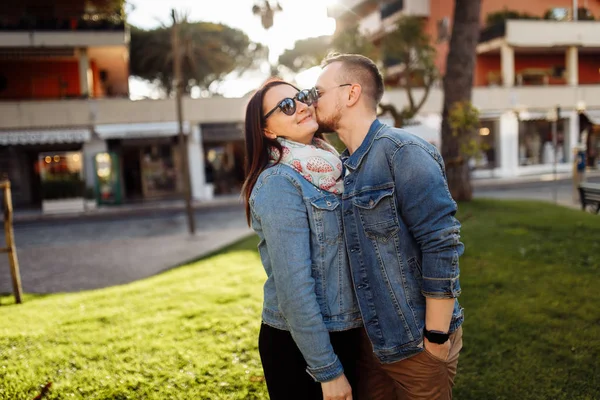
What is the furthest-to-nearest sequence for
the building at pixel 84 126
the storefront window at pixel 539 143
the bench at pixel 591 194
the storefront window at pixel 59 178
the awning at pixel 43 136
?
1. the storefront window at pixel 539 143
2. the building at pixel 84 126
3. the awning at pixel 43 136
4. the storefront window at pixel 59 178
5. the bench at pixel 591 194

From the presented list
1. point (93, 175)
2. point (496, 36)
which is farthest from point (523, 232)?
Answer: point (496, 36)

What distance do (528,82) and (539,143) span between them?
4415 mm

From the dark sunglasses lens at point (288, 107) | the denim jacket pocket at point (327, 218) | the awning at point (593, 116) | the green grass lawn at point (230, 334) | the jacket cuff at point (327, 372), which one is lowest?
the green grass lawn at point (230, 334)

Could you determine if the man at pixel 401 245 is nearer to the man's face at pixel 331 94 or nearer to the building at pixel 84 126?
the man's face at pixel 331 94

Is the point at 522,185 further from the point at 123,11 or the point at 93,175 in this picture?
the point at 123,11

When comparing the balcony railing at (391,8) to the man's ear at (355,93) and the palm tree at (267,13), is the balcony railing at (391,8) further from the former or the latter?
the man's ear at (355,93)

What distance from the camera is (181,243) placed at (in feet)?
39.7

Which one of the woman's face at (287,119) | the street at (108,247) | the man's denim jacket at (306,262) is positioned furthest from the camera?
the street at (108,247)

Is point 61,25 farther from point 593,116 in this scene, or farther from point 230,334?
point 593,116

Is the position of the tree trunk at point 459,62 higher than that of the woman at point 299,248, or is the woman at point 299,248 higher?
the tree trunk at point 459,62

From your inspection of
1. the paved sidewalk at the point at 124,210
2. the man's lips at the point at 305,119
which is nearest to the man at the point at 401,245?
the man's lips at the point at 305,119

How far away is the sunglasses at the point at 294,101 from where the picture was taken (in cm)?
200

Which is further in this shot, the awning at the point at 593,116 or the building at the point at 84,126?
the awning at the point at 593,116

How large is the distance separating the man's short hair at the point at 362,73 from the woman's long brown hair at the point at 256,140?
247 millimetres
